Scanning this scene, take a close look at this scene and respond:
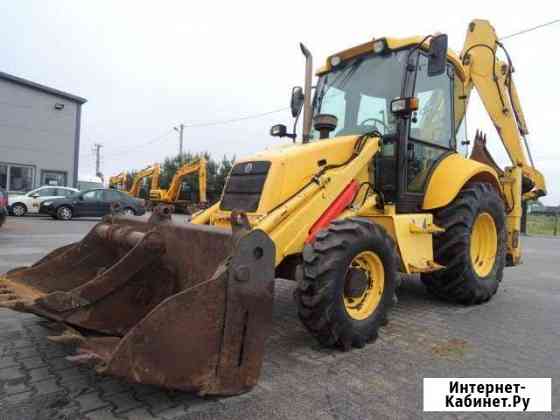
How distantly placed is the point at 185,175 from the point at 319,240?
22310mm

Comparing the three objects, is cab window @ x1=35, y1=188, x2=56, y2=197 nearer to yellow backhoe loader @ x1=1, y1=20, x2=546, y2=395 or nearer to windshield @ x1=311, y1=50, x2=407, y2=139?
yellow backhoe loader @ x1=1, y1=20, x2=546, y2=395

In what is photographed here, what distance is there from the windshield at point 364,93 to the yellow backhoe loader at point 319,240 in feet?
0.05

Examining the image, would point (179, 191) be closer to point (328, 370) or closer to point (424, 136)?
point (424, 136)

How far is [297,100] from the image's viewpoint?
5.76 meters

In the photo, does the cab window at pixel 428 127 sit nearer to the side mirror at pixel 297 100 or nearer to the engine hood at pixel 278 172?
the engine hood at pixel 278 172

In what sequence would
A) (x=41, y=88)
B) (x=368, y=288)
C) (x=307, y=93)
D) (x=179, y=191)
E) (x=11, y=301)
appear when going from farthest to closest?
(x=179, y=191), (x=41, y=88), (x=307, y=93), (x=368, y=288), (x=11, y=301)

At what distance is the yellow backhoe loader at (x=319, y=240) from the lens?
2637 mm

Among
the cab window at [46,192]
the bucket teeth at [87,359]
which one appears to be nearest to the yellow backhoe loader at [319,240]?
the bucket teeth at [87,359]

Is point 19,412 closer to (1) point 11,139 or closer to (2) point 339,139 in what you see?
(2) point 339,139

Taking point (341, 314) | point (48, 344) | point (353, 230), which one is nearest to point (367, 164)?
point (353, 230)

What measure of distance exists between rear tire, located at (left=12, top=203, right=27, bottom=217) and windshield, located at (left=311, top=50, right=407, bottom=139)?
58.6 feet

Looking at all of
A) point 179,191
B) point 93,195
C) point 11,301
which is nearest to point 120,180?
point 179,191

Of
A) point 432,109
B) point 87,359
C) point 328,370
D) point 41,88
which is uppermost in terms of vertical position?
point 41,88

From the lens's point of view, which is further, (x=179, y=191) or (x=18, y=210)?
(x=179, y=191)
